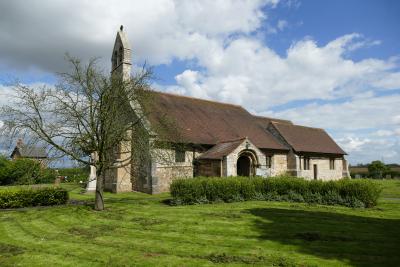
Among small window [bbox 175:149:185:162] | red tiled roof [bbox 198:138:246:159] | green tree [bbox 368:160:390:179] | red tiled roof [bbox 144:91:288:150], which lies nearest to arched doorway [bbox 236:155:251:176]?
red tiled roof [bbox 198:138:246:159]

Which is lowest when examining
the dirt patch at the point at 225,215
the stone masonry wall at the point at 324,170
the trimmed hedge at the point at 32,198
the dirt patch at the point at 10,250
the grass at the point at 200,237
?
the dirt patch at the point at 10,250

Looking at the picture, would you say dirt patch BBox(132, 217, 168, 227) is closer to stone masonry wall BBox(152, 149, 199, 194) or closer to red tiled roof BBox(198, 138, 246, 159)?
stone masonry wall BBox(152, 149, 199, 194)

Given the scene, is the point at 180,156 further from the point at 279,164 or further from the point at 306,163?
the point at 306,163

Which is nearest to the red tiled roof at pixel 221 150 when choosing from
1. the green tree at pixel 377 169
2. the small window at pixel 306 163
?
the small window at pixel 306 163

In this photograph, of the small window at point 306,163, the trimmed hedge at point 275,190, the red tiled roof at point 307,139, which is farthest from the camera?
the small window at point 306,163

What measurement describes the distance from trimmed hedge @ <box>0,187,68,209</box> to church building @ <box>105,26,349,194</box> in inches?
170

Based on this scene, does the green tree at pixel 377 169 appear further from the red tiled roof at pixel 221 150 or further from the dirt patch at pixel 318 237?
the dirt patch at pixel 318 237

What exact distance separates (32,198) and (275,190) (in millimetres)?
13889

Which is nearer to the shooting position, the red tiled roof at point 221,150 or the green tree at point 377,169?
the red tiled roof at point 221,150

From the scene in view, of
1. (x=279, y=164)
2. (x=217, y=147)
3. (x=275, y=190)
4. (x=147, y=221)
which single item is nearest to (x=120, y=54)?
(x=217, y=147)

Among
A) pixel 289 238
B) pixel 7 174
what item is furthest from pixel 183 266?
pixel 7 174

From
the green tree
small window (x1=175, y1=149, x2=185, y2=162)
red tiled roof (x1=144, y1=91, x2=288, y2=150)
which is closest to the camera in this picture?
small window (x1=175, y1=149, x2=185, y2=162)

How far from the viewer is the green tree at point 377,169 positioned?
56319 millimetres

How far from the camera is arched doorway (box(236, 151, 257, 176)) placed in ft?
82.7
